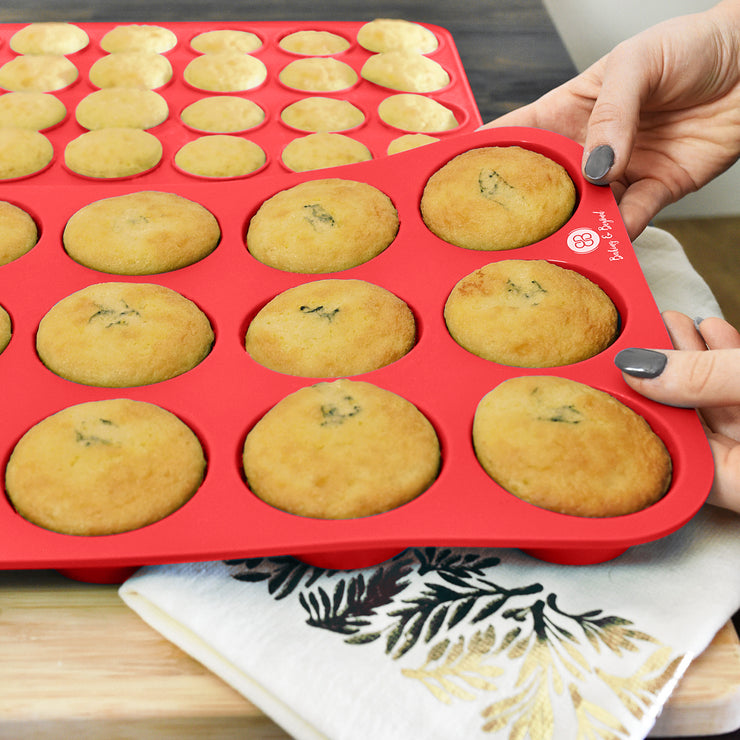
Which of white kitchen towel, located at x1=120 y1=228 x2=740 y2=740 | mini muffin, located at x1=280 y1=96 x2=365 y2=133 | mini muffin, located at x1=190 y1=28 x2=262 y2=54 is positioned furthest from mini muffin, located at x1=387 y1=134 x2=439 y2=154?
white kitchen towel, located at x1=120 y1=228 x2=740 y2=740

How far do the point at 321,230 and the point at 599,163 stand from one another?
535 millimetres

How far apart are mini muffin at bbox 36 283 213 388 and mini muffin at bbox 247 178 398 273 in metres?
0.21

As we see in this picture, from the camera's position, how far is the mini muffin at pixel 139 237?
50.4 inches

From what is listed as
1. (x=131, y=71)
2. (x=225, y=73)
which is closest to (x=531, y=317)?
(x=225, y=73)

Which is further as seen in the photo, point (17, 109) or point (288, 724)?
point (17, 109)

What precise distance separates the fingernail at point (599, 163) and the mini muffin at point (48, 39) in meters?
1.83

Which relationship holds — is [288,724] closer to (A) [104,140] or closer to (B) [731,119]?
(A) [104,140]

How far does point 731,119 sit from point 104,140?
154 cm

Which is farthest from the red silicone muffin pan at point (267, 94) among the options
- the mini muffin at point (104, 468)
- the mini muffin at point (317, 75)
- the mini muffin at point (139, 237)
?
the mini muffin at point (104, 468)

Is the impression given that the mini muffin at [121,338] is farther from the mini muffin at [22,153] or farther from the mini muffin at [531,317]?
the mini muffin at [22,153]

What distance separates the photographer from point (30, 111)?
1977 mm

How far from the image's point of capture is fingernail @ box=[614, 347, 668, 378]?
101 centimetres

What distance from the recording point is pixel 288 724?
83 cm

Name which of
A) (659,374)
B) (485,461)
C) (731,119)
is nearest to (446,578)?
(485,461)
